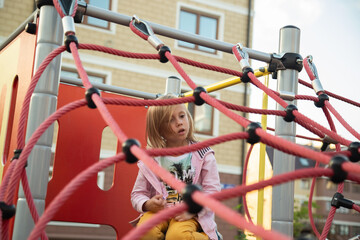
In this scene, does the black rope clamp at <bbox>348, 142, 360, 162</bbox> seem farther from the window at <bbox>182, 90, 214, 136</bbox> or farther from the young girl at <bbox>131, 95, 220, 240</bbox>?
the window at <bbox>182, 90, 214, 136</bbox>

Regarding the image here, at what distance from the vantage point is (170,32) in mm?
1141

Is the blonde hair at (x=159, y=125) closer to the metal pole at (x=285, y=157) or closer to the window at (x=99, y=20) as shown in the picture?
the metal pole at (x=285, y=157)

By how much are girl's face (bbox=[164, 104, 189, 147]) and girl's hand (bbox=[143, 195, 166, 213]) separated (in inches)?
8.2

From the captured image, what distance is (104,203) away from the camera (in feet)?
4.63

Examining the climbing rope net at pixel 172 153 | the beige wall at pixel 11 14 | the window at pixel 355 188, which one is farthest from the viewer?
the window at pixel 355 188

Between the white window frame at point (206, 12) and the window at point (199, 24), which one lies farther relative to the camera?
the window at point (199, 24)

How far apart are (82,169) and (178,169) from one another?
0.38 m

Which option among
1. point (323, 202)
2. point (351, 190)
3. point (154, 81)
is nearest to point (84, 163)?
point (154, 81)

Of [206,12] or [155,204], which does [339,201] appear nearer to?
[155,204]

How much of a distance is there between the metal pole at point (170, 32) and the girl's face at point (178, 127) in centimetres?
20

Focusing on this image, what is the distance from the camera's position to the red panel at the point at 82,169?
4.41 feet

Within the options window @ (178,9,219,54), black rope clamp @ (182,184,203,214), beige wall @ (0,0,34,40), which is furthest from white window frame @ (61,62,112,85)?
black rope clamp @ (182,184,203,214)

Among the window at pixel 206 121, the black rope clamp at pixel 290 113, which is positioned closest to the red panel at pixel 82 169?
the black rope clamp at pixel 290 113

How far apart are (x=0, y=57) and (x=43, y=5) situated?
1.36 feet
